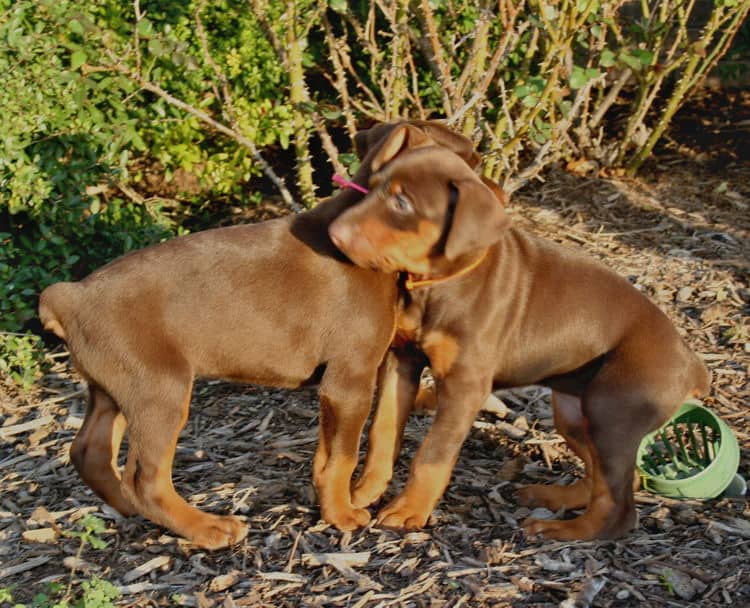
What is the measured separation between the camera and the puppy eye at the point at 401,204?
4.54 metres

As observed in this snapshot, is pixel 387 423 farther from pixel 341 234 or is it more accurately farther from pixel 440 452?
pixel 341 234

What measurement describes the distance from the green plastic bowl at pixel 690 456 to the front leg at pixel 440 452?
3.10 ft

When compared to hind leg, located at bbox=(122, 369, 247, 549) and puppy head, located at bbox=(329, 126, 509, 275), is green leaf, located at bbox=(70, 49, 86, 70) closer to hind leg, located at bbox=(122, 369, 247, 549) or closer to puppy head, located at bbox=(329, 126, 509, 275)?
puppy head, located at bbox=(329, 126, 509, 275)

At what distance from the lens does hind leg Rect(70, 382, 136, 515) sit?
480 centimetres

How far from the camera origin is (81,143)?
6.67 meters

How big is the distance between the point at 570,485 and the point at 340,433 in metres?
1.24

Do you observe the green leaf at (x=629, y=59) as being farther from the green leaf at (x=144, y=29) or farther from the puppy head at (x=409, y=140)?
the green leaf at (x=144, y=29)

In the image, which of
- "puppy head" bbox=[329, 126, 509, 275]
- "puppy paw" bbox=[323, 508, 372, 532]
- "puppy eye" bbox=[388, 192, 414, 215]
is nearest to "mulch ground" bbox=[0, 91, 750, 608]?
"puppy paw" bbox=[323, 508, 372, 532]

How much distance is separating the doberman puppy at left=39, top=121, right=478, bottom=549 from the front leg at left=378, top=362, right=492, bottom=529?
0.63 feet

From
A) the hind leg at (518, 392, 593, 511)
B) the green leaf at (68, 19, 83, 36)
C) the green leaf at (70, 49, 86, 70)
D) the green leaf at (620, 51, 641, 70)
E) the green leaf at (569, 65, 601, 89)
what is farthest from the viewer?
the green leaf at (70, 49, 86, 70)

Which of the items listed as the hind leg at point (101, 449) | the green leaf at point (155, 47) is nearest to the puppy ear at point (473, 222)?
the hind leg at point (101, 449)

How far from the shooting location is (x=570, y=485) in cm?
520

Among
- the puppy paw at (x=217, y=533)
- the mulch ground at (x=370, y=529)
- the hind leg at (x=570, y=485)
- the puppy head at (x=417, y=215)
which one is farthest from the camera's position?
the hind leg at (x=570, y=485)

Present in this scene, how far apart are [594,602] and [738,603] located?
55cm
